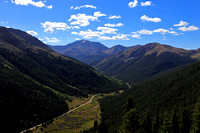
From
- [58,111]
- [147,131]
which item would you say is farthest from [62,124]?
[147,131]

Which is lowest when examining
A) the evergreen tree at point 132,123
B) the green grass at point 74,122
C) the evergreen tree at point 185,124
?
the green grass at point 74,122

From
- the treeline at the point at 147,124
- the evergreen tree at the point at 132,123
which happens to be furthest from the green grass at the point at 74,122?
the evergreen tree at the point at 132,123

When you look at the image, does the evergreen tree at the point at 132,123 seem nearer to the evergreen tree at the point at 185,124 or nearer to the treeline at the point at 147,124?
the treeline at the point at 147,124

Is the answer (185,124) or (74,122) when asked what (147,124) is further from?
(74,122)

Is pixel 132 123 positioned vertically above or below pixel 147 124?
above

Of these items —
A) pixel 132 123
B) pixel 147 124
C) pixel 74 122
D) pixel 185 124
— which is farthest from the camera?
Result: pixel 74 122

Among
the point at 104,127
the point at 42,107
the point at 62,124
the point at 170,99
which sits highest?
the point at 104,127

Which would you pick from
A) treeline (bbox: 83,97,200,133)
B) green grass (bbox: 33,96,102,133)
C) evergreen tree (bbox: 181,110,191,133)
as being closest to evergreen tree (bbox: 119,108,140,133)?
treeline (bbox: 83,97,200,133)

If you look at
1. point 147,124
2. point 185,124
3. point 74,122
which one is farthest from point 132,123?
point 74,122

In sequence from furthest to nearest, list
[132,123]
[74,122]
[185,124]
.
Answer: [74,122] → [185,124] → [132,123]

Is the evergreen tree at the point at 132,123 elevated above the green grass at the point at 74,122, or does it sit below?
above

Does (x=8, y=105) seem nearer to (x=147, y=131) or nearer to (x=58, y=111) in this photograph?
(x=58, y=111)
